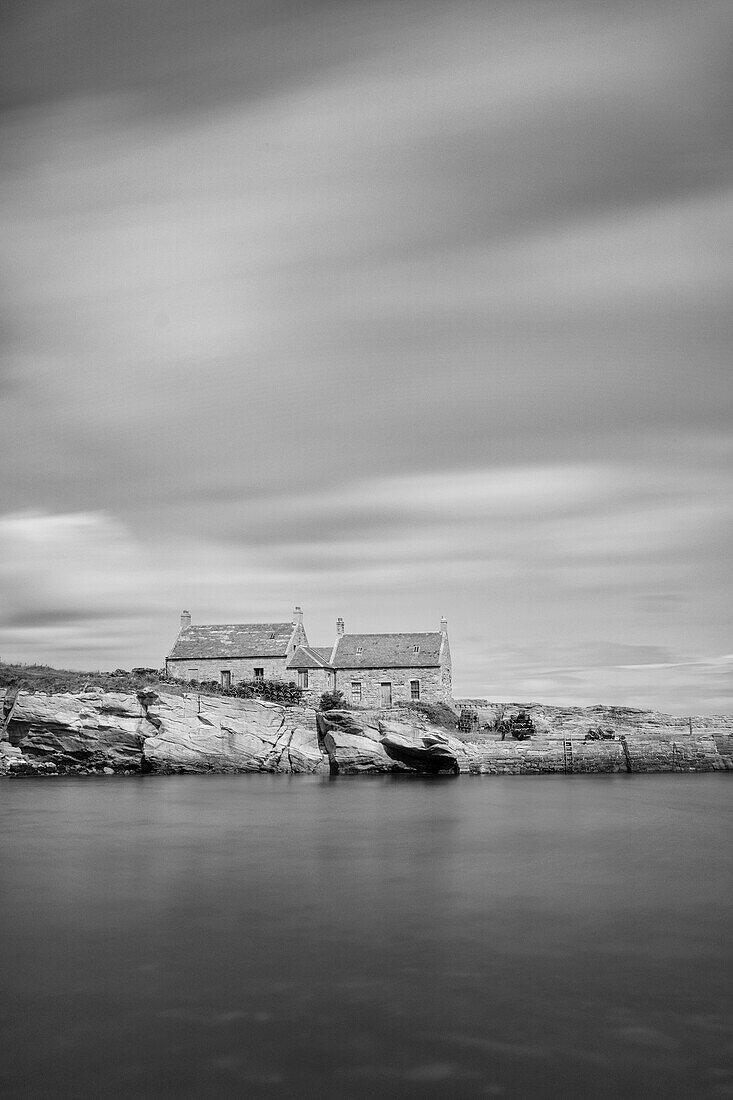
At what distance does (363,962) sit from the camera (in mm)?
11281

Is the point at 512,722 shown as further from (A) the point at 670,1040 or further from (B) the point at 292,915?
(A) the point at 670,1040

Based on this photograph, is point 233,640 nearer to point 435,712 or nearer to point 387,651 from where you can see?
point 387,651

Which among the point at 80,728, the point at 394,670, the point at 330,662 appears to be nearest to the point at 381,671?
the point at 394,670

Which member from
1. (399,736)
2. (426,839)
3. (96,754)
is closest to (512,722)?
(399,736)

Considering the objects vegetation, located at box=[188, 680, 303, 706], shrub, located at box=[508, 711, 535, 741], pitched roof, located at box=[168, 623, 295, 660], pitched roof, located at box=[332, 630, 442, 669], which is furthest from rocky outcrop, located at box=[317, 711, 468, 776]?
pitched roof, located at box=[168, 623, 295, 660]

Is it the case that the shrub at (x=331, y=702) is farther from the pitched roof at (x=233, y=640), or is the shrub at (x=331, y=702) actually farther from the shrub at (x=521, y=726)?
the shrub at (x=521, y=726)

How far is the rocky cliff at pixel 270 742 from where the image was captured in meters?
44.4

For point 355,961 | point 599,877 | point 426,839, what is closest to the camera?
point 355,961

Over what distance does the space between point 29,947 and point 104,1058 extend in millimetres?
4603

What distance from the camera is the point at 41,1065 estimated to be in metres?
7.84

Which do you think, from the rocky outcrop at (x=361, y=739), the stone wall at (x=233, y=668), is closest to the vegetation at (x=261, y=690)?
the stone wall at (x=233, y=668)

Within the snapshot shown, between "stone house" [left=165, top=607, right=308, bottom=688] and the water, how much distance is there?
3676cm

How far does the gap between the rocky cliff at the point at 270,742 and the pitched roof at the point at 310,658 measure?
11906 mm

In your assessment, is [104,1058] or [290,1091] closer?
[290,1091]
